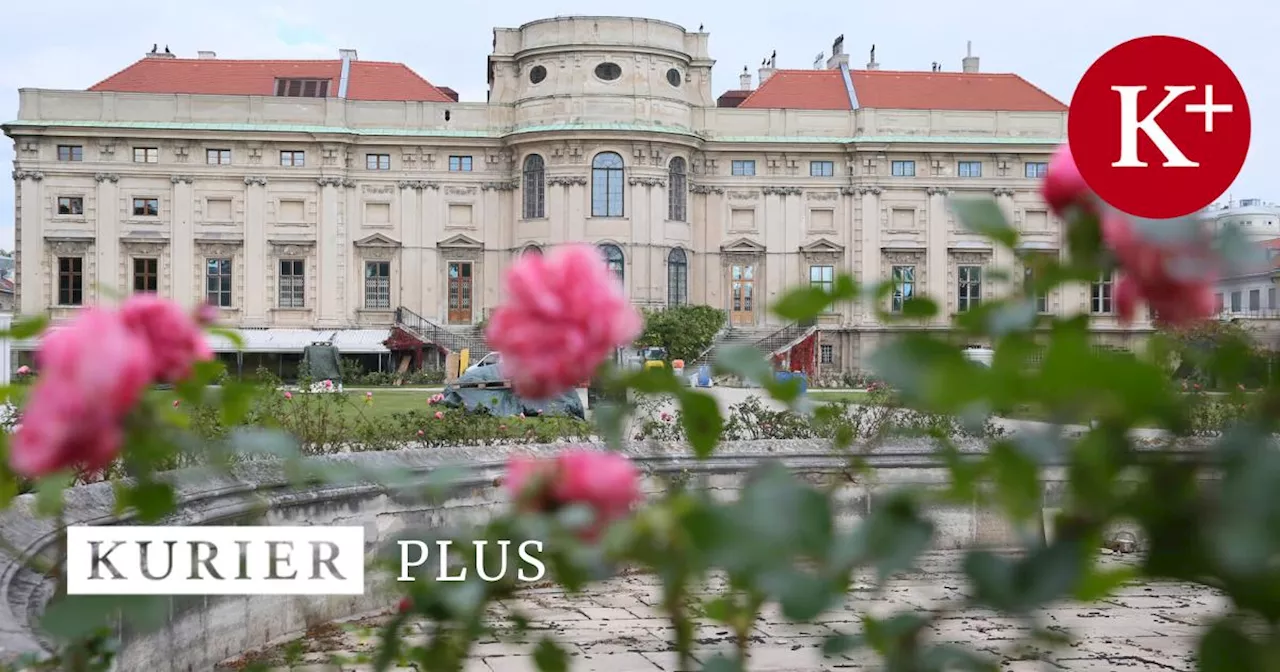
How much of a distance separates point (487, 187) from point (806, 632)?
3745 centimetres

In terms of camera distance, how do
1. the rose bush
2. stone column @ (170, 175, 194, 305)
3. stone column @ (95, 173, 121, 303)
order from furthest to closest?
1. stone column @ (170, 175, 194, 305)
2. stone column @ (95, 173, 121, 303)
3. the rose bush

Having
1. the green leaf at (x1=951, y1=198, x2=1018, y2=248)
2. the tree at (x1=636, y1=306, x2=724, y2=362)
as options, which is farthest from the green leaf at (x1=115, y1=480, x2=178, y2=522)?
the tree at (x1=636, y1=306, x2=724, y2=362)

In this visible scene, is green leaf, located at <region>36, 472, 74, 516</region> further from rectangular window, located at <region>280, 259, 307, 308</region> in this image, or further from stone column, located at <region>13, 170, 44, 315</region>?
A: stone column, located at <region>13, 170, 44, 315</region>

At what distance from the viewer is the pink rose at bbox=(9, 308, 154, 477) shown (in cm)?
121

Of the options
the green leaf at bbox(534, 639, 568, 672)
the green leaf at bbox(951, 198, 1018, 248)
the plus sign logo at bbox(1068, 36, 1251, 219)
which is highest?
the plus sign logo at bbox(1068, 36, 1251, 219)

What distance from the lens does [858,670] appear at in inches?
256

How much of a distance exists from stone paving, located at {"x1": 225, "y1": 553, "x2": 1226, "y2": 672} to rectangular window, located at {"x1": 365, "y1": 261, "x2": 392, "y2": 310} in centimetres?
3456

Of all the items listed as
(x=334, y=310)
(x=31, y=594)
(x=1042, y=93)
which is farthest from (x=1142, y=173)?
(x=1042, y=93)

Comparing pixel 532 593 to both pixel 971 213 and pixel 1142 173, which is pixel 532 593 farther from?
pixel 971 213

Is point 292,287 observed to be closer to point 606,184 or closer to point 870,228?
point 606,184

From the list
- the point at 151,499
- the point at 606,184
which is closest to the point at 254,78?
the point at 606,184

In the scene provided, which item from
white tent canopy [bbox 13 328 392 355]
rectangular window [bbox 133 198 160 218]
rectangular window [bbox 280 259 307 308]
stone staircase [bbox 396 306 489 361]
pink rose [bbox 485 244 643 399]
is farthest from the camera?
rectangular window [bbox 280 259 307 308]

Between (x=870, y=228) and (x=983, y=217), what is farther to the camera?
(x=870, y=228)

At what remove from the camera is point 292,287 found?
42.5m
